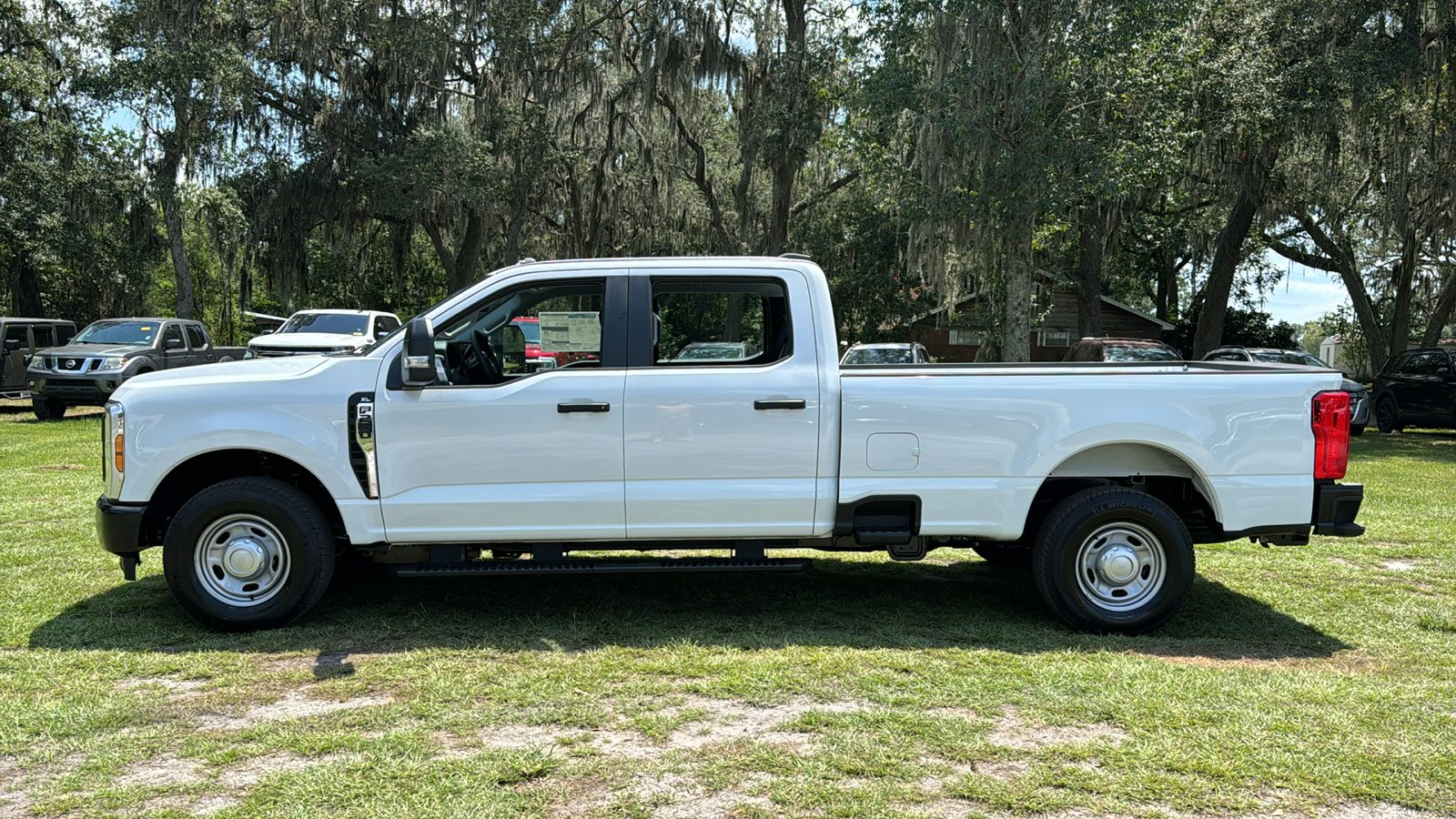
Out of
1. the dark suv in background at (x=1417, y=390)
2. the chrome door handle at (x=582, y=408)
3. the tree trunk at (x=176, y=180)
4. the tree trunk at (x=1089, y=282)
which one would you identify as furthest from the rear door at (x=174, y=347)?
the dark suv in background at (x=1417, y=390)

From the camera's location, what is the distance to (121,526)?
5.52m

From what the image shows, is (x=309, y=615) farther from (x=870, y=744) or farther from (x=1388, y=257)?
(x=1388, y=257)

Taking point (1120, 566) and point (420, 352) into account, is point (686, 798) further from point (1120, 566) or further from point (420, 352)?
point (1120, 566)

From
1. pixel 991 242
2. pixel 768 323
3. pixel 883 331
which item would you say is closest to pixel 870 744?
pixel 768 323

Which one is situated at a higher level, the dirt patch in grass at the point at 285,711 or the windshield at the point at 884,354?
the windshield at the point at 884,354

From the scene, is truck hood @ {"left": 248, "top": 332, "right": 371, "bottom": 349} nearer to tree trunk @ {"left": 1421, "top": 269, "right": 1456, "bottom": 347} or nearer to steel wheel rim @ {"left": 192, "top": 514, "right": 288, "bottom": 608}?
steel wheel rim @ {"left": 192, "top": 514, "right": 288, "bottom": 608}

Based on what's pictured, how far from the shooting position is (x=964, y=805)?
3600 mm

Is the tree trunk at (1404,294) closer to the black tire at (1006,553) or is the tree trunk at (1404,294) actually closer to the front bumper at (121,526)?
the black tire at (1006,553)

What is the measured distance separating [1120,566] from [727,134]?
92.2 ft

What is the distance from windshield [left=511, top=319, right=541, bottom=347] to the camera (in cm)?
596

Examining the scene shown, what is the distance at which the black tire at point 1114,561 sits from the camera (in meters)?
5.62

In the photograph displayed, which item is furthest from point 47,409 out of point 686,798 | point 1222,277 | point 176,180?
point 1222,277

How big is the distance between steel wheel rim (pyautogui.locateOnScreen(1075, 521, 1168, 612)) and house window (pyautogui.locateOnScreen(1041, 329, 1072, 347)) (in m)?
38.0

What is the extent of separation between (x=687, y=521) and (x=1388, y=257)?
4550 centimetres
